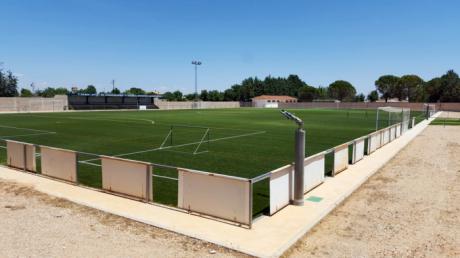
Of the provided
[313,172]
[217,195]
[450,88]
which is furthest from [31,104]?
[450,88]

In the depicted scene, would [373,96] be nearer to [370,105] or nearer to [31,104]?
[370,105]

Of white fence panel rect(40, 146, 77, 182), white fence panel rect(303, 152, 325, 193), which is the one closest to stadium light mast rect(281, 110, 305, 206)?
white fence panel rect(303, 152, 325, 193)

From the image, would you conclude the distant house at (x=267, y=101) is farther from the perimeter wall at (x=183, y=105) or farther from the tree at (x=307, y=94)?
the perimeter wall at (x=183, y=105)

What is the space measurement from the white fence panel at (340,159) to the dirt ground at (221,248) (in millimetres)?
1830

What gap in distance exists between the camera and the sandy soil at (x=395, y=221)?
236 inches

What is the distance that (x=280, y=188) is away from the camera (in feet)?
25.8

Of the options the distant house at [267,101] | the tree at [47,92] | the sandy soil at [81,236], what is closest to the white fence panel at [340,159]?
the sandy soil at [81,236]

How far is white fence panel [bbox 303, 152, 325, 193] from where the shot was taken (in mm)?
9295

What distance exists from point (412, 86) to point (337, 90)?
30.6m

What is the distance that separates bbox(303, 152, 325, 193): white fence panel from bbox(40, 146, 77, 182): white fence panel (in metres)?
6.48

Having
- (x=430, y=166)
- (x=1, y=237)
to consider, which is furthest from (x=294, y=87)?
(x=1, y=237)

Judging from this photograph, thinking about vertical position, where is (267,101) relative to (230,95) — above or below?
below

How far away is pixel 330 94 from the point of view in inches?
6166

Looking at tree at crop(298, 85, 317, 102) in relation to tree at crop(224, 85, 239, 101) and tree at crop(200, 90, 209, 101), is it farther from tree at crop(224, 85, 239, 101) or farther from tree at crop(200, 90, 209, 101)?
tree at crop(200, 90, 209, 101)
